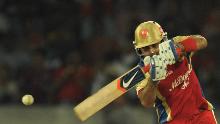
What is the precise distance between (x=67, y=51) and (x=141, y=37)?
13.8 feet

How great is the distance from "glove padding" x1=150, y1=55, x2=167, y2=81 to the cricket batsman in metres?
0.02

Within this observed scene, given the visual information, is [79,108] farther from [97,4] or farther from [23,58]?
[97,4]

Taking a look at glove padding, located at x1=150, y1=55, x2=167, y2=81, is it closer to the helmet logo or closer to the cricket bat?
the helmet logo

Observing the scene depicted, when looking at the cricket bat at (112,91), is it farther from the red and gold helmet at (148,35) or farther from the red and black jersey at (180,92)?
the red and gold helmet at (148,35)

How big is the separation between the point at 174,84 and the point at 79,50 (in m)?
4.16

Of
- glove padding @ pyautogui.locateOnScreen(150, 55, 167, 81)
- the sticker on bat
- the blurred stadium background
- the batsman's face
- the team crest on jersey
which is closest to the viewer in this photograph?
glove padding @ pyautogui.locateOnScreen(150, 55, 167, 81)

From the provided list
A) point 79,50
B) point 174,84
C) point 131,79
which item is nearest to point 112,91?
point 131,79

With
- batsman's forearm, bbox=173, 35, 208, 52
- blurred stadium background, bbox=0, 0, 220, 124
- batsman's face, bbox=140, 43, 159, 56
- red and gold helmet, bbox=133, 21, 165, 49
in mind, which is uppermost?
blurred stadium background, bbox=0, 0, 220, 124

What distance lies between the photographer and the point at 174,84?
4.93m

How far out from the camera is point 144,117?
25.6ft

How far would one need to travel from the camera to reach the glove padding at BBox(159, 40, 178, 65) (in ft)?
14.9

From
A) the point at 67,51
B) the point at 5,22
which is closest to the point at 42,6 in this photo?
the point at 5,22

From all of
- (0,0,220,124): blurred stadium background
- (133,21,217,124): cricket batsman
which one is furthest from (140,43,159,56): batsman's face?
(0,0,220,124): blurred stadium background

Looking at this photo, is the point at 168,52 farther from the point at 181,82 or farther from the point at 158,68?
the point at 181,82
